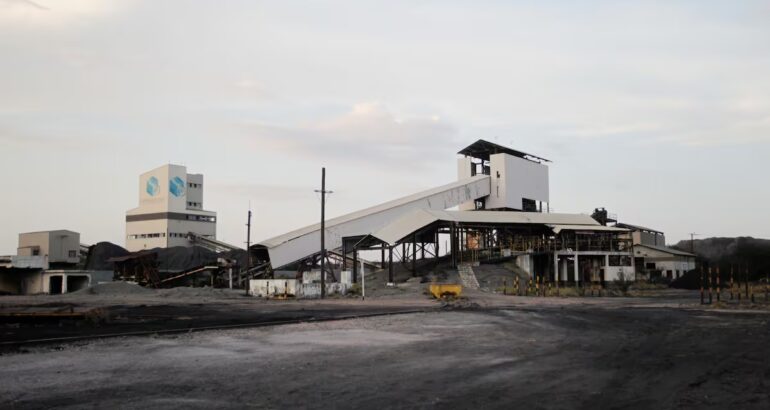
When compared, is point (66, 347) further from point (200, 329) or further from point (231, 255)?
point (231, 255)

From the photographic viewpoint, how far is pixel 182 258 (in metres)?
84.1

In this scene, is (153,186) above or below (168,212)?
above

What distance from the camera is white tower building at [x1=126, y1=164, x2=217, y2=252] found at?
344 feet

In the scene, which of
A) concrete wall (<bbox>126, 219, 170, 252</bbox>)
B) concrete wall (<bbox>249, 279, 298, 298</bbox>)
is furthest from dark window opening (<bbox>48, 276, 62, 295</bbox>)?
concrete wall (<bbox>126, 219, 170, 252</bbox>)

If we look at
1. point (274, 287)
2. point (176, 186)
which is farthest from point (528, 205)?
point (176, 186)

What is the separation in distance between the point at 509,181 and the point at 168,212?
57574mm

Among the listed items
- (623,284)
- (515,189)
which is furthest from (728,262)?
(515,189)

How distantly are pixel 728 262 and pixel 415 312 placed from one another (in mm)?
34160

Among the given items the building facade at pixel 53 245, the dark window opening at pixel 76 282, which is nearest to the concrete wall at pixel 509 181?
the dark window opening at pixel 76 282

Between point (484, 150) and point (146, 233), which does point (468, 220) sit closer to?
point (484, 150)

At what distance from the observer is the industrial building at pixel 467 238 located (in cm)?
5766

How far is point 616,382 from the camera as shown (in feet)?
29.9

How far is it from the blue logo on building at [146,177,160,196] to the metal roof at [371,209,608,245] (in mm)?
59953

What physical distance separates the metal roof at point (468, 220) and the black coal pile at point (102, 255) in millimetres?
46733
